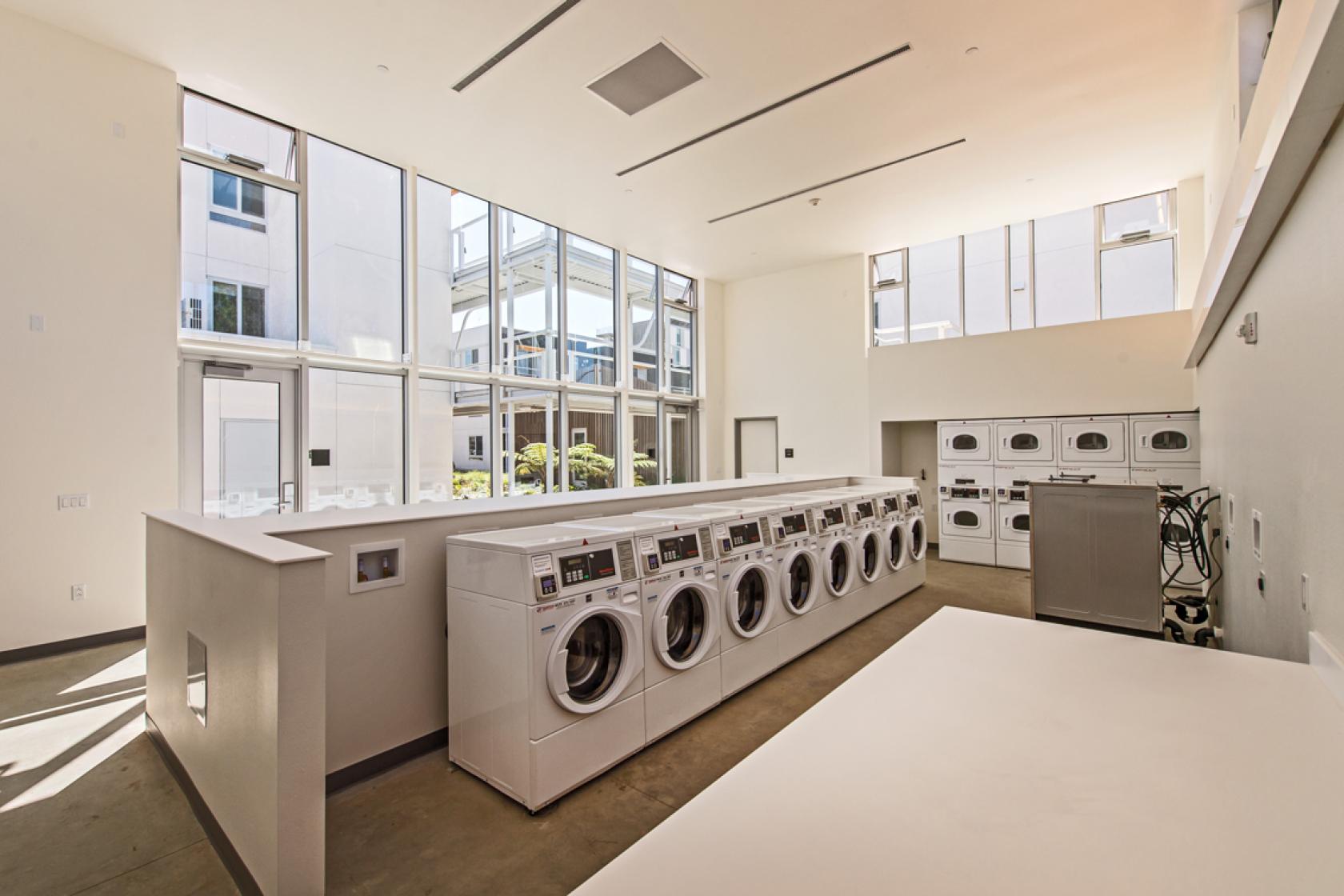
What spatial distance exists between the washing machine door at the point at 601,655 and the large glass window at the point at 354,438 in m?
4.01

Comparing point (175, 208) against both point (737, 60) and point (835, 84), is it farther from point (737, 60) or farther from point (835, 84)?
point (835, 84)

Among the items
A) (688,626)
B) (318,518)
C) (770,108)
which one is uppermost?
(770,108)

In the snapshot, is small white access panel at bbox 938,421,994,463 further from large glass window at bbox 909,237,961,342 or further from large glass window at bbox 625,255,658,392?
large glass window at bbox 625,255,658,392

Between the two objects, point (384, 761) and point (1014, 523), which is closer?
point (384, 761)

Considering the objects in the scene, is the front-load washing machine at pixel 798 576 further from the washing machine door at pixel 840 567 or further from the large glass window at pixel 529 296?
the large glass window at pixel 529 296

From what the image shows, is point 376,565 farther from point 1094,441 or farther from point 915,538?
point 1094,441

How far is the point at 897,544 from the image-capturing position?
516 cm

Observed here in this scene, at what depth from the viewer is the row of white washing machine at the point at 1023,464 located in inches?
223

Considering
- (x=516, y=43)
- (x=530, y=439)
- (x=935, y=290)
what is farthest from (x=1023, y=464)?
(x=516, y=43)

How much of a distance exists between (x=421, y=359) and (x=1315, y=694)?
6.41 meters

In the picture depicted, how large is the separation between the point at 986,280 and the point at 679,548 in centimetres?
677

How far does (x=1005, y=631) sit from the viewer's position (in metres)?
1.53

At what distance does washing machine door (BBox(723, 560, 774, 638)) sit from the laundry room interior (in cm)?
3

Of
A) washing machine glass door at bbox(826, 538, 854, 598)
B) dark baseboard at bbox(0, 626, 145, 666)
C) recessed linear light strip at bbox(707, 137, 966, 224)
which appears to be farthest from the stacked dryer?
dark baseboard at bbox(0, 626, 145, 666)
